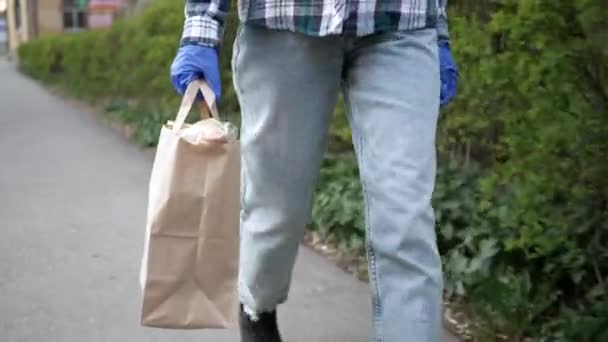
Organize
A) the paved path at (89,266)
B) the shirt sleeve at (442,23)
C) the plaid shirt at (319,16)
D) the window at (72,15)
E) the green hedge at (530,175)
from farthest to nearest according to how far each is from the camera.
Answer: the window at (72,15), the paved path at (89,266), the green hedge at (530,175), the shirt sleeve at (442,23), the plaid shirt at (319,16)

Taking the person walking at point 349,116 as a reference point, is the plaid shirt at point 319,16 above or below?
above

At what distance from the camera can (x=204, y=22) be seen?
8.84 ft

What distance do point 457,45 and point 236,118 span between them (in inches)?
137

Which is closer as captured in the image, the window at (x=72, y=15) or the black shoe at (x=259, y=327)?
the black shoe at (x=259, y=327)

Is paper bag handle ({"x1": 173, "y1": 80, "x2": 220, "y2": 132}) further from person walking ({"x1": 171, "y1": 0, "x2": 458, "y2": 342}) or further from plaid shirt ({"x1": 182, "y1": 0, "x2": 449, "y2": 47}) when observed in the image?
plaid shirt ({"x1": 182, "y1": 0, "x2": 449, "y2": 47})

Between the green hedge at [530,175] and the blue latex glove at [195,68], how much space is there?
1335mm

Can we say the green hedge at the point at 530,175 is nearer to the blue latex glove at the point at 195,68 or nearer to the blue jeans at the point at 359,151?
the blue jeans at the point at 359,151

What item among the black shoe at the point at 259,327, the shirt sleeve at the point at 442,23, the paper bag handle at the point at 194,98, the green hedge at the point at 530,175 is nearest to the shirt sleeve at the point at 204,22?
the paper bag handle at the point at 194,98

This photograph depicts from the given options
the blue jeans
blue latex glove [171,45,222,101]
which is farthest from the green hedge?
blue latex glove [171,45,222,101]

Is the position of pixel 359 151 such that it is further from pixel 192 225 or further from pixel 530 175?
pixel 530 175

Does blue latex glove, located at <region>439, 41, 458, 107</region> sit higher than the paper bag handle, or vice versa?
blue latex glove, located at <region>439, 41, 458, 107</region>

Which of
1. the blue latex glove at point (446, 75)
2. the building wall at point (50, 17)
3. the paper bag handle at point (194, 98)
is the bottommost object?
the building wall at point (50, 17)

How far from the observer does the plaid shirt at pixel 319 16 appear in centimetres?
251

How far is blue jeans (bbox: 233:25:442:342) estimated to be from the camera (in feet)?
7.82
